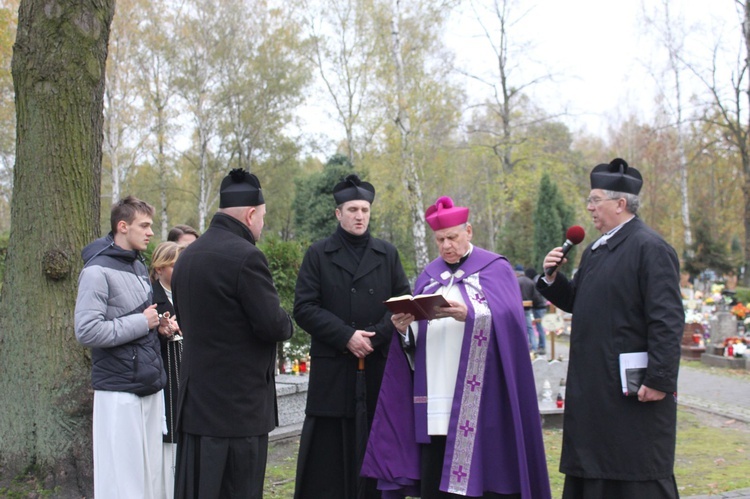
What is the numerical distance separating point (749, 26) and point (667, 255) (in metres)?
22.7

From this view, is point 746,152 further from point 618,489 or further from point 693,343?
point 618,489

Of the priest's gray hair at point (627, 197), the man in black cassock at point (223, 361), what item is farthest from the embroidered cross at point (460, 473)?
the priest's gray hair at point (627, 197)

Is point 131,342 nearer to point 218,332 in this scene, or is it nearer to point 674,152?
point 218,332

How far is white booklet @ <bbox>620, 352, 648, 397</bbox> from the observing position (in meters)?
3.78

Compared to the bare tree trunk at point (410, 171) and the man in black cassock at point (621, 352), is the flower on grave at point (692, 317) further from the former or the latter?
the man in black cassock at point (621, 352)

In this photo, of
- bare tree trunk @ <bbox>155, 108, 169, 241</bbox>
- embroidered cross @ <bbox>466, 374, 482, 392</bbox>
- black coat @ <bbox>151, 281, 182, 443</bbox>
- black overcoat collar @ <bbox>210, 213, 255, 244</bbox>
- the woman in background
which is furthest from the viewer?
bare tree trunk @ <bbox>155, 108, 169, 241</bbox>

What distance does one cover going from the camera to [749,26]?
2273cm

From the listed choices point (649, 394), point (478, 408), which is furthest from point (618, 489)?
point (478, 408)

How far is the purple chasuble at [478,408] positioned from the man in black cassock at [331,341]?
274 mm

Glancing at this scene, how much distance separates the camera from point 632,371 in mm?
3814

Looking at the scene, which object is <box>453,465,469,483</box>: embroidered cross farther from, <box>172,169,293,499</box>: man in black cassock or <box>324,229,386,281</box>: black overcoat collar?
<box>324,229,386,281</box>: black overcoat collar

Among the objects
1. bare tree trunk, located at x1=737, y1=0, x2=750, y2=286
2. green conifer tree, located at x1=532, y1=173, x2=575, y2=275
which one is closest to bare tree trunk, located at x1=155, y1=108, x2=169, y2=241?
green conifer tree, located at x1=532, y1=173, x2=575, y2=275

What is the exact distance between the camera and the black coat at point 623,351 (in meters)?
3.76

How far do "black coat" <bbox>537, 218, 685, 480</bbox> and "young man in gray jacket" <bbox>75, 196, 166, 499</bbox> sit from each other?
8.20 feet
